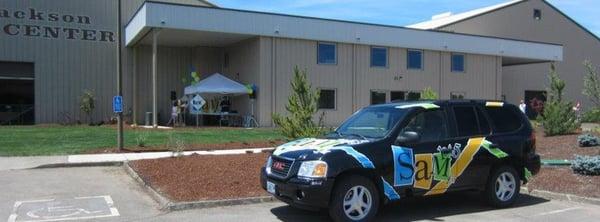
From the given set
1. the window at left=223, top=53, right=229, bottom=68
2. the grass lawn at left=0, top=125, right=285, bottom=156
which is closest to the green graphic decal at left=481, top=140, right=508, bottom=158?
the grass lawn at left=0, top=125, right=285, bottom=156

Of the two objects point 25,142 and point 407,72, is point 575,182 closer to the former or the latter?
point 25,142

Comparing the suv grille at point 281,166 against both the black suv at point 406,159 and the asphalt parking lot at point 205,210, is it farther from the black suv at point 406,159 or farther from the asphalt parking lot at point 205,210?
the asphalt parking lot at point 205,210

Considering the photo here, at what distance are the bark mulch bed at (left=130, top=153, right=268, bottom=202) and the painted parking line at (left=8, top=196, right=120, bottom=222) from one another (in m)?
0.97

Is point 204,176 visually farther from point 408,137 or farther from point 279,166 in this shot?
point 408,137

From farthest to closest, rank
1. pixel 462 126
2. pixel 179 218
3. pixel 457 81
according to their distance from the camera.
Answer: pixel 457 81
pixel 462 126
pixel 179 218

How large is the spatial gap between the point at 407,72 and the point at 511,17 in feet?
52.6

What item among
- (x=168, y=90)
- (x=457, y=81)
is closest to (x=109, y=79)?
(x=168, y=90)

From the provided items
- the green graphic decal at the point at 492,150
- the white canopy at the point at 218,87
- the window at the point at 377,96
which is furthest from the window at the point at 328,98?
the green graphic decal at the point at 492,150

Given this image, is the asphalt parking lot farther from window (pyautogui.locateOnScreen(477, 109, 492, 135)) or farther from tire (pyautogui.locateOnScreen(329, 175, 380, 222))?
window (pyautogui.locateOnScreen(477, 109, 492, 135))

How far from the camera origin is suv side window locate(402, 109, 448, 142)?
8.85 m

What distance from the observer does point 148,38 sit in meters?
31.2

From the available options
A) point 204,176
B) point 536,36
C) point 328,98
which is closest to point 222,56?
point 328,98

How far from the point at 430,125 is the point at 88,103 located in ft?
86.0

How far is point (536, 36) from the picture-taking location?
47906 mm
